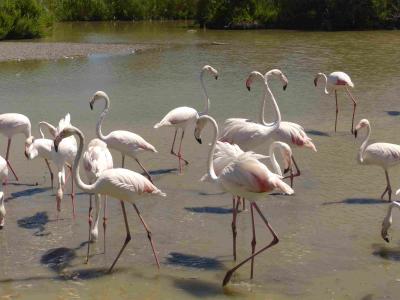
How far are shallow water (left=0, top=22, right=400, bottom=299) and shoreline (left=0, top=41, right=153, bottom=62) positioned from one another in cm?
660

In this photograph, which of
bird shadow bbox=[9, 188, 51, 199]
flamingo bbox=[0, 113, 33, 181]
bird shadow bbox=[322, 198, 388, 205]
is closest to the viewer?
bird shadow bbox=[322, 198, 388, 205]

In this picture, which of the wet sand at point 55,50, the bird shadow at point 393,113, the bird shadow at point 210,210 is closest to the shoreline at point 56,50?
the wet sand at point 55,50

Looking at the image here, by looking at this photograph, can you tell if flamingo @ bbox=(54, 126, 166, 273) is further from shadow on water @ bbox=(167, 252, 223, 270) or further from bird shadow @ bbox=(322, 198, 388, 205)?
bird shadow @ bbox=(322, 198, 388, 205)

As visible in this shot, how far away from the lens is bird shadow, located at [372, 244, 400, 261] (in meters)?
5.66

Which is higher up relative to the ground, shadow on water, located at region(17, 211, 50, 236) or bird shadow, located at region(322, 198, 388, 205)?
bird shadow, located at region(322, 198, 388, 205)

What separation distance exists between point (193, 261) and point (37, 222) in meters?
1.74

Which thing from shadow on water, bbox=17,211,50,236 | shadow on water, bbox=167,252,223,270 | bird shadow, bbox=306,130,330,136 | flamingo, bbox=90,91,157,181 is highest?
flamingo, bbox=90,91,157,181

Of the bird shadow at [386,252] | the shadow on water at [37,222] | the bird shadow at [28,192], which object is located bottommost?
the shadow on water at [37,222]

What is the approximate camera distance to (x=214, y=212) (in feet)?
22.4

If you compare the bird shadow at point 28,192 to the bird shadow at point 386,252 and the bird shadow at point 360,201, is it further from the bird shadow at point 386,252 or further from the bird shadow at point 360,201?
the bird shadow at point 386,252

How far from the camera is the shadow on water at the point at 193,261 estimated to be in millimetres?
5555

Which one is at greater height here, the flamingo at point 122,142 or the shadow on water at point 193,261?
the flamingo at point 122,142

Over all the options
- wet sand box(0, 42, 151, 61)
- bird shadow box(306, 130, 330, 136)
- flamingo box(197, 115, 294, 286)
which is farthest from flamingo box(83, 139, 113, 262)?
wet sand box(0, 42, 151, 61)

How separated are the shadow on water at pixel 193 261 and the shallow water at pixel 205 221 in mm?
16
